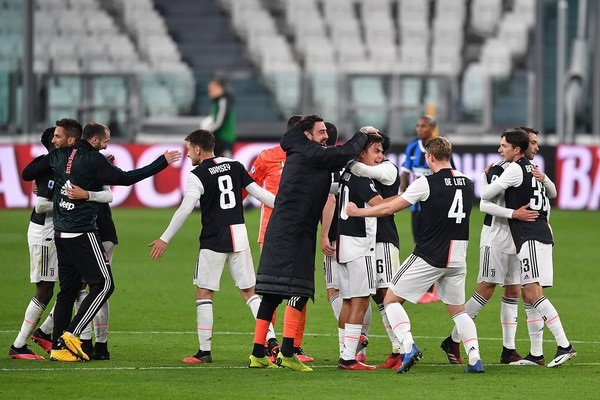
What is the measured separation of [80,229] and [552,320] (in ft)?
12.5

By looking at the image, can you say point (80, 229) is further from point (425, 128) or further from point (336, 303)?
point (425, 128)

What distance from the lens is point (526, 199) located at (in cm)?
1096

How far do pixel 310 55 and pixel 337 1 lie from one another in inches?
74.2

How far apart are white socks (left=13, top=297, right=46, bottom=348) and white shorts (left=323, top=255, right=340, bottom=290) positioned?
2.36m

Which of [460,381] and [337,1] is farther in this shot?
[337,1]

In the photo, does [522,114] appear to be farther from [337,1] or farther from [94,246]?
[94,246]

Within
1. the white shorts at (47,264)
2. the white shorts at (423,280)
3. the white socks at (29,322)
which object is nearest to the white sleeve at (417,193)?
the white shorts at (423,280)

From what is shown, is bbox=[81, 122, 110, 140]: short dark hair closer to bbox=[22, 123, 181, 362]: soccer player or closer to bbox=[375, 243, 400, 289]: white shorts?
bbox=[22, 123, 181, 362]: soccer player

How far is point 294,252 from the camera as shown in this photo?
33.9 ft

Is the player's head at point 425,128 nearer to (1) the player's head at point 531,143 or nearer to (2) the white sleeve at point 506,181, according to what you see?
(1) the player's head at point 531,143

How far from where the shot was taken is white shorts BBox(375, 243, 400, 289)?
35.8 feet

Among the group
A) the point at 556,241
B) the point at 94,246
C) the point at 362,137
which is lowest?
the point at 556,241

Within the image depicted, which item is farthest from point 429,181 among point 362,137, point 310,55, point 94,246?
point 310,55

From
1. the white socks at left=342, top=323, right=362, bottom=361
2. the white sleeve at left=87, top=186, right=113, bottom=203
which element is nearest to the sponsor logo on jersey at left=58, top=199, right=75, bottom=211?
the white sleeve at left=87, top=186, right=113, bottom=203
